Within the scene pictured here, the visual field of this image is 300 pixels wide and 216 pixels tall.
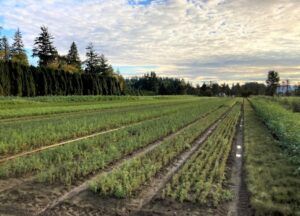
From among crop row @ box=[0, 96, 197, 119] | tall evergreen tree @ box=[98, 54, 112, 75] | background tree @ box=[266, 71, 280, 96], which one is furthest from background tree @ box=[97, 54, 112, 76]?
background tree @ box=[266, 71, 280, 96]

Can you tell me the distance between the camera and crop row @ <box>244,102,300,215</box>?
547 centimetres

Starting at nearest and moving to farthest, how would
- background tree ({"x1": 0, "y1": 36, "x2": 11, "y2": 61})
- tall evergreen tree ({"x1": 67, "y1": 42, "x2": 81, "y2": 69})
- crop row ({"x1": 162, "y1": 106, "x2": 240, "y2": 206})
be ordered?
crop row ({"x1": 162, "y1": 106, "x2": 240, "y2": 206}), background tree ({"x1": 0, "y1": 36, "x2": 11, "y2": 61}), tall evergreen tree ({"x1": 67, "y1": 42, "x2": 81, "y2": 69})

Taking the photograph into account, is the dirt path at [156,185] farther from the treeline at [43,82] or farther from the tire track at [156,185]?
the treeline at [43,82]

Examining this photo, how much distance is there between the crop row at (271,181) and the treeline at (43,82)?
33302mm

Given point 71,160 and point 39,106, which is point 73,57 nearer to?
point 39,106

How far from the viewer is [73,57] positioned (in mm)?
76062

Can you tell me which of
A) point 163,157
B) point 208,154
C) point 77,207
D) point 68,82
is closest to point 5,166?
point 77,207

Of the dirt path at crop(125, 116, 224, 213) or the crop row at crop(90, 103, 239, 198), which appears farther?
the crop row at crop(90, 103, 239, 198)

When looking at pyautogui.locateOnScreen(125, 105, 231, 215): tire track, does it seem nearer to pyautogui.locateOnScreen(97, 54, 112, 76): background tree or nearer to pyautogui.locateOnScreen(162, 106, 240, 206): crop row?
pyautogui.locateOnScreen(162, 106, 240, 206): crop row

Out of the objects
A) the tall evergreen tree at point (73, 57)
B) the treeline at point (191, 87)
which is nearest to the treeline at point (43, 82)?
the tall evergreen tree at point (73, 57)

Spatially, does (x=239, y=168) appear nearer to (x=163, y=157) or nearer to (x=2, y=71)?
(x=163, y=157)

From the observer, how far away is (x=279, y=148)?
35.9 ft

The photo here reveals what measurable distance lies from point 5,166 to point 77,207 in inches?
128

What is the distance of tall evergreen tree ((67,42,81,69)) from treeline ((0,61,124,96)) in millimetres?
18058
